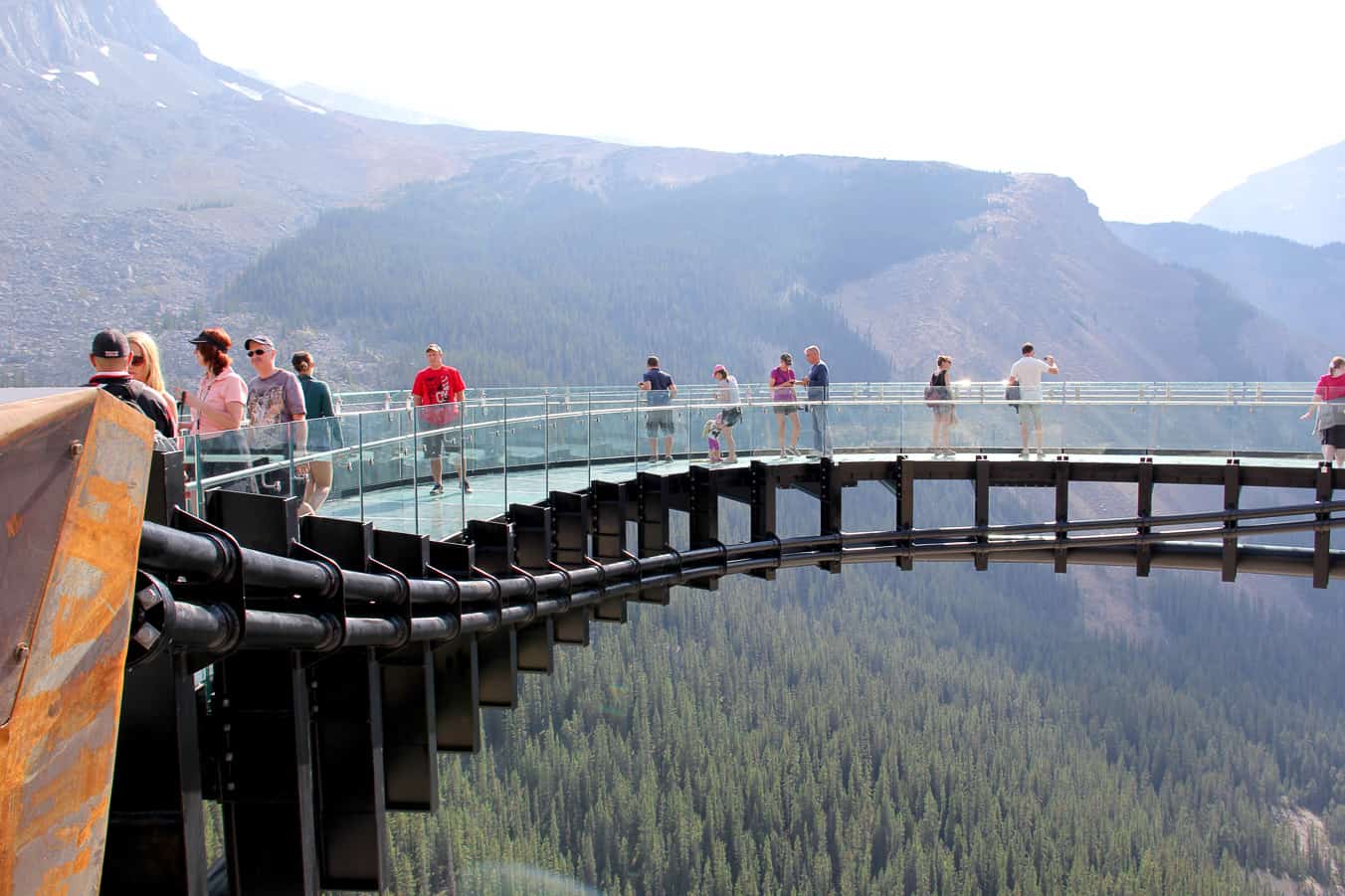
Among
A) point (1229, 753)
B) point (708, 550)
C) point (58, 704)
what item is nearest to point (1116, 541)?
point (708, 550)

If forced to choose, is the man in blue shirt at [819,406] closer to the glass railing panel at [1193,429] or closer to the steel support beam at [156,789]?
the glass railing panel at [1193,429]

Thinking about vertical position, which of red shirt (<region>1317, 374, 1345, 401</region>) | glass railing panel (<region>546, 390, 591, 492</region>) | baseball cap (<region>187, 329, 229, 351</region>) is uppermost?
baseball cap (<region>187, 329, 229, 351</region>)

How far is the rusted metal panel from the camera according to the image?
3445 mm

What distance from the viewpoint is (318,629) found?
6820 mm

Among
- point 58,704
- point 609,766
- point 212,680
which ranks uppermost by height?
point 58,704

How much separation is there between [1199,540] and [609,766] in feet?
352

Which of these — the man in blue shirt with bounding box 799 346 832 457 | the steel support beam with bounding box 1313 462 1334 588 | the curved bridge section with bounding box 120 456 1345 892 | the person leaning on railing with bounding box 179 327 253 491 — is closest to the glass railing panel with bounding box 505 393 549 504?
the curved bridge section with bounding box 120 456 1345 892

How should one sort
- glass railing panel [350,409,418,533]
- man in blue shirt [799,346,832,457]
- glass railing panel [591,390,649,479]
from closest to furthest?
glass railing panel [350,409,418,533], glass railing panel [591,390,649,479], man in blue shirt [799,346,832,457]

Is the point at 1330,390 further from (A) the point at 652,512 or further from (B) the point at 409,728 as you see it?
(B) the point at 409,728

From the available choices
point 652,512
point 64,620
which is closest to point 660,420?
point 652,512

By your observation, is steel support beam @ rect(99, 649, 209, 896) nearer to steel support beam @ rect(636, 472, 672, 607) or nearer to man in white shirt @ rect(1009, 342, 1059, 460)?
steel support beam @ rect(636, 472, 672, 607)

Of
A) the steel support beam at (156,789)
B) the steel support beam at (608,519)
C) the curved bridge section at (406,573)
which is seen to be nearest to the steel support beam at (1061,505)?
the curved bridge section at (406,573)

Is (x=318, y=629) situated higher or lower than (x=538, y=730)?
higher

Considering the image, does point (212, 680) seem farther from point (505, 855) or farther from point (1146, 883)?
point (1146, 883)
